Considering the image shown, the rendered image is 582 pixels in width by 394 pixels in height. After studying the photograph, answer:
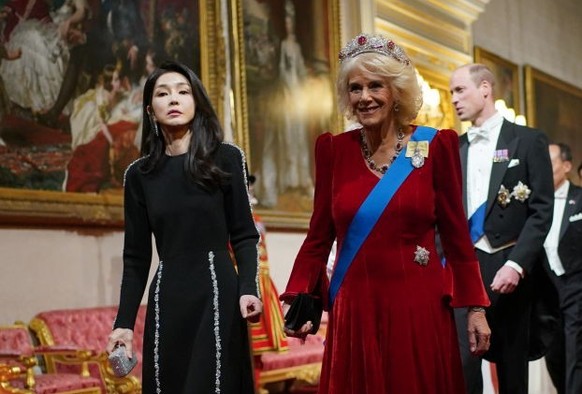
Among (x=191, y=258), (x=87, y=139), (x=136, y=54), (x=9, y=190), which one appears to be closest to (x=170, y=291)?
(x=191, y=258)

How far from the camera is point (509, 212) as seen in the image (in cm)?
511

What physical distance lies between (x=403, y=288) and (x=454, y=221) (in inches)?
11.8

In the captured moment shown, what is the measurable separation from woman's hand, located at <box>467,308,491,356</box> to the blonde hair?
2.37 feet

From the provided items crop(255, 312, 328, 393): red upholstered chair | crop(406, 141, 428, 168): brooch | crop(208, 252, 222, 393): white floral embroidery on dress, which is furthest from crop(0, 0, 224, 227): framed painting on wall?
crop(406, 141, 428, 168): brooch

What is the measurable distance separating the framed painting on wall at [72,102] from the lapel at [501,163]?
11.2 ft

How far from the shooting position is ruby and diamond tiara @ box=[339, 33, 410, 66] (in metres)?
3.51

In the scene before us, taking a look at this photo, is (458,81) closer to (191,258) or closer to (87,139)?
(191,258)

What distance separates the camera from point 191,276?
381cm

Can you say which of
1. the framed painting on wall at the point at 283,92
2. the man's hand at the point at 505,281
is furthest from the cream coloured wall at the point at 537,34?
the man's hand at the point at 505,281

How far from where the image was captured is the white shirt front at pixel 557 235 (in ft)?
26.8

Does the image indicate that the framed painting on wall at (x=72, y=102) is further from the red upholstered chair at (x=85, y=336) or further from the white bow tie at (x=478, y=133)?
the white bow tie at (x=478, y=133)

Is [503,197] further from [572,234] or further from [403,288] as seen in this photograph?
[572,234]

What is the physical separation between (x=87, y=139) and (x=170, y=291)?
13.1 feet

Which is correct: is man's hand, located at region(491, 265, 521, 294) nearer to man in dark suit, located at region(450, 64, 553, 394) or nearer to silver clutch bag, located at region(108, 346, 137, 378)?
man in dark suit, located at region(450, 64, 553, 394)
